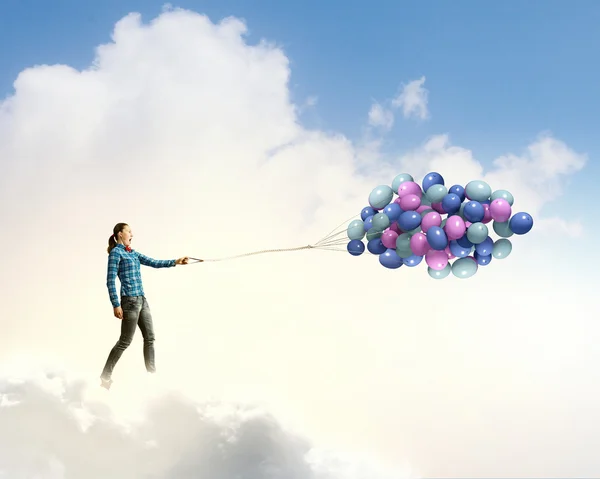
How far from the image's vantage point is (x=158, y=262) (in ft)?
16.4

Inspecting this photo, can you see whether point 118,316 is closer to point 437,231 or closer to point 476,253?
point 437,231

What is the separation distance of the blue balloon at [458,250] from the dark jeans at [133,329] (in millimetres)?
2780

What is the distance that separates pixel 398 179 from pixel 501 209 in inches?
40.8

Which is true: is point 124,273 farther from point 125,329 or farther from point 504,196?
point 504,196

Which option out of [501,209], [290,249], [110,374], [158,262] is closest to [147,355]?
[110,374]

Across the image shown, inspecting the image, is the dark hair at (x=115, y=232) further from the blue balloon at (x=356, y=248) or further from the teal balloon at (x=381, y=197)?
the teal balloon at (x=381, y=197)

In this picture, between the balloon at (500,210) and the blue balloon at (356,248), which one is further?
the blue balloon at (356,248)

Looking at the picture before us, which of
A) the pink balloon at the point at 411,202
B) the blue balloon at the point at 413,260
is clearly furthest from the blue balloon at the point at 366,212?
the blue balloon at the point at 413,260

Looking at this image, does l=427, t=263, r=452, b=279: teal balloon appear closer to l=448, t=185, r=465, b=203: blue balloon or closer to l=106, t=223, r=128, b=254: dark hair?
l=448, t=185, r=465, b=203: blue balloon

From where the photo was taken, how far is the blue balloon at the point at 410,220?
517 cm

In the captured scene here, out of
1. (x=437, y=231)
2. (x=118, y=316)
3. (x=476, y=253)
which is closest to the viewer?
(x=118, y=316)

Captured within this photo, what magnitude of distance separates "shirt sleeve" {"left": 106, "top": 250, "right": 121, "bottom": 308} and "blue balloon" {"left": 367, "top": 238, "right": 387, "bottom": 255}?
7.73 feet

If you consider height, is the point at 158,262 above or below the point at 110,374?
above

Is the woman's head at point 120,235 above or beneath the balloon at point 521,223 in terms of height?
beneath
